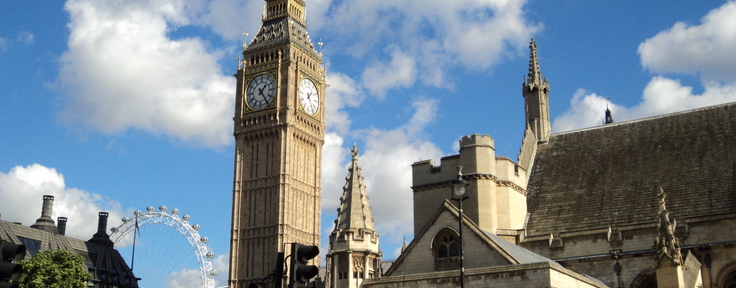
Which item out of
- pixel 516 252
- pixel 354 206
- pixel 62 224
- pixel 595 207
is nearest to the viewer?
pixel 516 252

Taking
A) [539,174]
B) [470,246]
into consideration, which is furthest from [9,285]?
[539,174]

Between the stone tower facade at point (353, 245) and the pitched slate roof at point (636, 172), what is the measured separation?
390 inches

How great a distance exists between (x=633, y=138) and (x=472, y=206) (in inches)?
385

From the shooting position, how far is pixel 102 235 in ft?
305

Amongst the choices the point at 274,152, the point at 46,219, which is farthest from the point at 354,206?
the point at 46,219

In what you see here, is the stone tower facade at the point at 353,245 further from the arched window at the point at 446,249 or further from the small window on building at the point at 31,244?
the small window on building at the point at 31,244

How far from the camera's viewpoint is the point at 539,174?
146 feet

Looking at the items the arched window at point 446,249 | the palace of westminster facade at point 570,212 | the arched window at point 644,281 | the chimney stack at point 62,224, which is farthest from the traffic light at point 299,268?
the chimney stack at point 62,224

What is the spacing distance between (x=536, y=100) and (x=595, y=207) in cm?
1133

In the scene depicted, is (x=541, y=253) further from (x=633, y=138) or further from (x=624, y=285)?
(x=633, y=138)

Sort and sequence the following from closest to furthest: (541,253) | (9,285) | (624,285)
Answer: (9,285) → (624,285) → (541,253)

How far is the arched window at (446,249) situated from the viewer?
3194 cm

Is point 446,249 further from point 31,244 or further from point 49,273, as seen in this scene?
point 31,244

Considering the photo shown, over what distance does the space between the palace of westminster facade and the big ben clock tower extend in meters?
50.1
